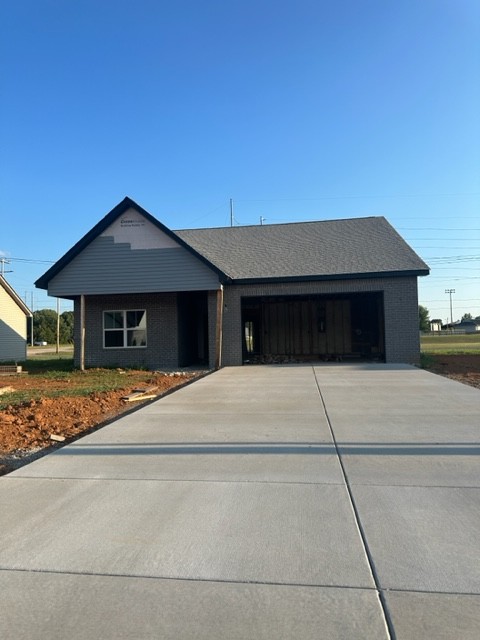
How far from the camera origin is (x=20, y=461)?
20.0ft

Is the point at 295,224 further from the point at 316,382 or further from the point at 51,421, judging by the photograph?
the point at 51,421

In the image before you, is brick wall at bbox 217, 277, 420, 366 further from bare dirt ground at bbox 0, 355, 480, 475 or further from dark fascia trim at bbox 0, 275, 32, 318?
dark fascia trim at bbox 0, 275, 32, 318

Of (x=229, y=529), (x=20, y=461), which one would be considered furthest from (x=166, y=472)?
(x=20, y=461)

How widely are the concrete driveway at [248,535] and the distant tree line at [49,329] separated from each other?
9613 cm

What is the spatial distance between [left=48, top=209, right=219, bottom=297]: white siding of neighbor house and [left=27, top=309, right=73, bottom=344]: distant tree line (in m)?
82.5

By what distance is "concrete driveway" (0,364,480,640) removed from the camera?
2.74 metres

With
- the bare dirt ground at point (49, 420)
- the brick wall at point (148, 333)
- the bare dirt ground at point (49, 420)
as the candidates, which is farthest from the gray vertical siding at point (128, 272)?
the bare dirt ground at point (49, 420)

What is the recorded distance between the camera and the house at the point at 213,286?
60.0 ft

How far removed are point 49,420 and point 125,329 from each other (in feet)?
39.1

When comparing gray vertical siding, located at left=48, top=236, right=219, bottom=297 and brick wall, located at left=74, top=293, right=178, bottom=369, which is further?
brick wall, located at left=74, top=293, right=178, bottom=369

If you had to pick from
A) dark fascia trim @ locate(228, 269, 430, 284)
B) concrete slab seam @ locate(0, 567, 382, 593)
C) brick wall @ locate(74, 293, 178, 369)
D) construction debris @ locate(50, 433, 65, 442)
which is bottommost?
concrete slab seam @ locate(0, 567, 382, 593)

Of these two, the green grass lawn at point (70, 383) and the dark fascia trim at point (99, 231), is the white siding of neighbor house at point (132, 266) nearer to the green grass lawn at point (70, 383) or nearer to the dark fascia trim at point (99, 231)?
the dark fascia trim at point (99, 231)

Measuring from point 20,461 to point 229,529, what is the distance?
344cm

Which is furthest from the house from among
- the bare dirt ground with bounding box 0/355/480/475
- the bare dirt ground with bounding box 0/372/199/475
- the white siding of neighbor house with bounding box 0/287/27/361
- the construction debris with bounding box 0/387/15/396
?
the white siding of neighbor house with bounding box 0/287/27/361
